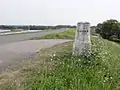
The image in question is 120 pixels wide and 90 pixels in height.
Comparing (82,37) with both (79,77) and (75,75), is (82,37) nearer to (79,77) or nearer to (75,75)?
(75,75)

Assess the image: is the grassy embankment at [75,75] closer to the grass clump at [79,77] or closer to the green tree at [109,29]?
the grass clump at [79,77]

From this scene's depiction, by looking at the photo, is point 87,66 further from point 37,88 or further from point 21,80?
point 37,88

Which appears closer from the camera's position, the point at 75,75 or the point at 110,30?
the point at 75,75

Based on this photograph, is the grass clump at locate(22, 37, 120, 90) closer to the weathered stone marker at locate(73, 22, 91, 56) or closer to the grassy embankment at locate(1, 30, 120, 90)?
the grassy embankment at locate(1, 30, 120, 90)

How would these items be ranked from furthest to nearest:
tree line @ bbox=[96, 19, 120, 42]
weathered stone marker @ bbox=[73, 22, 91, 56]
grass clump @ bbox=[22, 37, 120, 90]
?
tree line @ bbox=[96, 19, 120, 42], weathered stone marker @ bbox=[73, 22, 91, 56], grass clump @ bbox=[22, 37, 120, 90]

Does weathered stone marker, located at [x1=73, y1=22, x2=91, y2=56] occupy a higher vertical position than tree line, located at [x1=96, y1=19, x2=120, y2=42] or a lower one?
higher

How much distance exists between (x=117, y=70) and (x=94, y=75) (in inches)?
67.0

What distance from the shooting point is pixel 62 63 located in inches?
384

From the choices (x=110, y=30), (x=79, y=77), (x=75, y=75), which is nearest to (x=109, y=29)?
(x=110, y=30)

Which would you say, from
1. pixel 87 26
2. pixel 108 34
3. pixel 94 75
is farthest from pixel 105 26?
pixel 94 75

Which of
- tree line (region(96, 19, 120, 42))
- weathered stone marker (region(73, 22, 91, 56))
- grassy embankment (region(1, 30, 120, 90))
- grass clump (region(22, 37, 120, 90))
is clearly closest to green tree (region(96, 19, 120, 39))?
tree line (region(96, 19, 120, 42))

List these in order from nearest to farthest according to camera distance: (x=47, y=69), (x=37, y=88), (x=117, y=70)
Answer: (x=37, y=88)
(x=47, y=69)
(x=117, y=70)

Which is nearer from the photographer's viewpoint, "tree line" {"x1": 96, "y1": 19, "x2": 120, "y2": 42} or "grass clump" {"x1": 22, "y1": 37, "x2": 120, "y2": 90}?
"grass clump" {"x1": 22, "y1": 37, "x2": 120, "y2": 90}

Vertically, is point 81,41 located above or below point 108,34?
above
